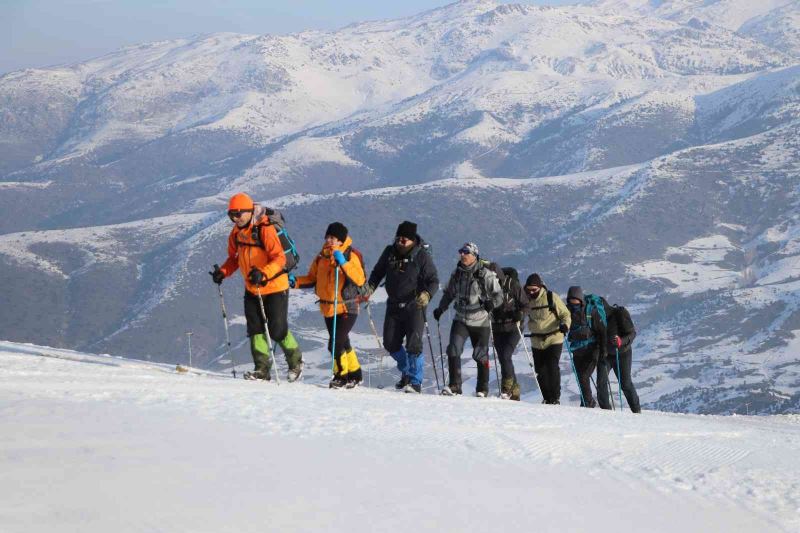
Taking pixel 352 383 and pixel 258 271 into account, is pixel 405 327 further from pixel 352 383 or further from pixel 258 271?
pixel 258 271

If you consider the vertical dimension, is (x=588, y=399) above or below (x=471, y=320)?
below

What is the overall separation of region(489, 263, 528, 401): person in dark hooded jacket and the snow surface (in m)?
5.79

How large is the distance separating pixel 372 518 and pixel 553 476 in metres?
2.18

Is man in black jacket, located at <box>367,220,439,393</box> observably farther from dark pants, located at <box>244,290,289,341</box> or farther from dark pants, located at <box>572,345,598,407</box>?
dark pants, located at <box>572,345,598,407</box>

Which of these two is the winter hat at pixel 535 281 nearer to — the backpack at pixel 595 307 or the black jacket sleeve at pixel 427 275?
the backpack at pixel 595 307

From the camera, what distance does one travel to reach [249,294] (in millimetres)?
14977

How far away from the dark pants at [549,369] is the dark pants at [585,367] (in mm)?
649

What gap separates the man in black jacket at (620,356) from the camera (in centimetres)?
1962

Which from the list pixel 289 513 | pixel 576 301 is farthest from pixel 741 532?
pixel 576 301

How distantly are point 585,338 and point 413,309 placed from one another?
439 cm

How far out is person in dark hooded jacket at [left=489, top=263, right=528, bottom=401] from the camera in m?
17.8

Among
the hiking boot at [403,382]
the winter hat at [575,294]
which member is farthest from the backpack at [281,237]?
the winter hat at [575,294]

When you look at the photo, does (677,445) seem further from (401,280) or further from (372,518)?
(401,280)

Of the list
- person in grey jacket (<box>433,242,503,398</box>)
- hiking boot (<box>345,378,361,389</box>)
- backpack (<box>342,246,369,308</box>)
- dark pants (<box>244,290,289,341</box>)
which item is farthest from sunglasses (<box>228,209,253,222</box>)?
person in grey jacket (<box>433,242,503,398</box>)
